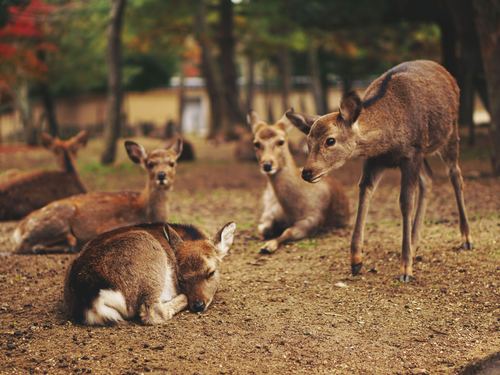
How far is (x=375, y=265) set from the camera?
6.43m

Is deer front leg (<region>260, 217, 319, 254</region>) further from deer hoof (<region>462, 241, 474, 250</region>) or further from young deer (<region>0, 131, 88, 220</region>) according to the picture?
young deer (<region>0, 131, 88, 220</region>)

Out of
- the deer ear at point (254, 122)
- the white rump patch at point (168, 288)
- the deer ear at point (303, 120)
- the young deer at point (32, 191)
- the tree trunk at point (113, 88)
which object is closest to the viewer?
the white rump patch at point (168, 288)

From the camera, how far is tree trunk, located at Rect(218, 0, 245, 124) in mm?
22641

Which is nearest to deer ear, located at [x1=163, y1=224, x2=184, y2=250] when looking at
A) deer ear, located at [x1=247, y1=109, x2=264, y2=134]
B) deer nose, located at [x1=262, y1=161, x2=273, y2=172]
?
deer nose, located at [x1=262, y1=161, x2=273, y2=172]

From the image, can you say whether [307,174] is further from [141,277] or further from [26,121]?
[26,121]

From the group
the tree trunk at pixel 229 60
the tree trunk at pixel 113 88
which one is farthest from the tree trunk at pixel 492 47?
the tree trunk at pixel 229 60

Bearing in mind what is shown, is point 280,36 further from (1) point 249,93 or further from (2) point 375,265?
(2) point 375,265

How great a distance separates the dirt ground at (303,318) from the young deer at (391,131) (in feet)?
1.69

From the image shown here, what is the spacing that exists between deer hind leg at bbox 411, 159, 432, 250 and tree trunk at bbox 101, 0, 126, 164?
9.92m

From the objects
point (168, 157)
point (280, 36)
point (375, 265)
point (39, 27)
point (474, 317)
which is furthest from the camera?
point (280, 36)

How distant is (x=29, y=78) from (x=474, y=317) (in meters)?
18.3

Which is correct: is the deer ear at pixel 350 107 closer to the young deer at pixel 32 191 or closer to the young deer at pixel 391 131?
the young deer at pixel 391 131

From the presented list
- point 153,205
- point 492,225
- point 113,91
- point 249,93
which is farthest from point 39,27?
point 492,225

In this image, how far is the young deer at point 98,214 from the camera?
7371 millimetres
